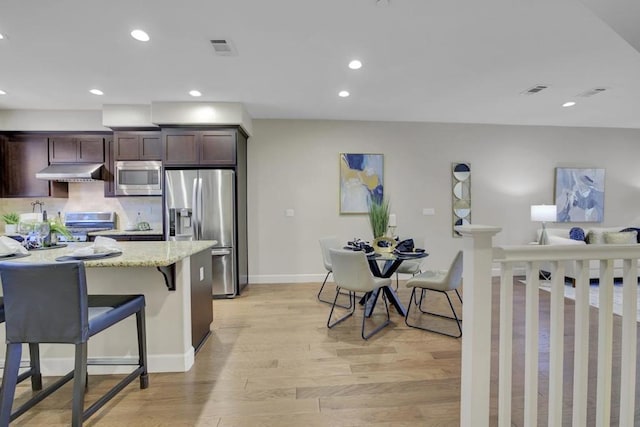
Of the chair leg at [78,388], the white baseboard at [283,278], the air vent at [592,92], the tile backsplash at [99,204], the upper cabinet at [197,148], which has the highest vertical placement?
the air vent at [592,92]

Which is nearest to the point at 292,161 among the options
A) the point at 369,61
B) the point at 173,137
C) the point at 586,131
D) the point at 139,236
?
the point at 173,137

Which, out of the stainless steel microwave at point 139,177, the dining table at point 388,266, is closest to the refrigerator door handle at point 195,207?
the stainless steel microwave at point 139,177

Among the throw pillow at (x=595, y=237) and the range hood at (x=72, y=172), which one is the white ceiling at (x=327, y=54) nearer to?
the range hood at (x=72, y=172)

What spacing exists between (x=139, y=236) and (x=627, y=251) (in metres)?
4.59

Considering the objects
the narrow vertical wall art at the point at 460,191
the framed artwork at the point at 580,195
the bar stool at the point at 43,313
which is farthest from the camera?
the framed artwork at the point at 580,195

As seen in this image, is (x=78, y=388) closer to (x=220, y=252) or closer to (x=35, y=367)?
(x=35, y=367)

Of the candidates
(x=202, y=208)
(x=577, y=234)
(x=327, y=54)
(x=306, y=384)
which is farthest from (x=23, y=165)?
(x=577, y=234)

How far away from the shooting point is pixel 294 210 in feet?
15.1

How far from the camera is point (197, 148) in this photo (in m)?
3.88

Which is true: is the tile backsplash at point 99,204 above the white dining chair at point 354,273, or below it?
above

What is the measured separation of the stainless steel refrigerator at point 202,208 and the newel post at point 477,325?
10.5 feet

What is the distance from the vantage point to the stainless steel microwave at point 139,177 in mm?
4062

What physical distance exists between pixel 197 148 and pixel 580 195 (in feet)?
20.5

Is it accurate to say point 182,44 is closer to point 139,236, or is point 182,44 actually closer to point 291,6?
point 291,6
